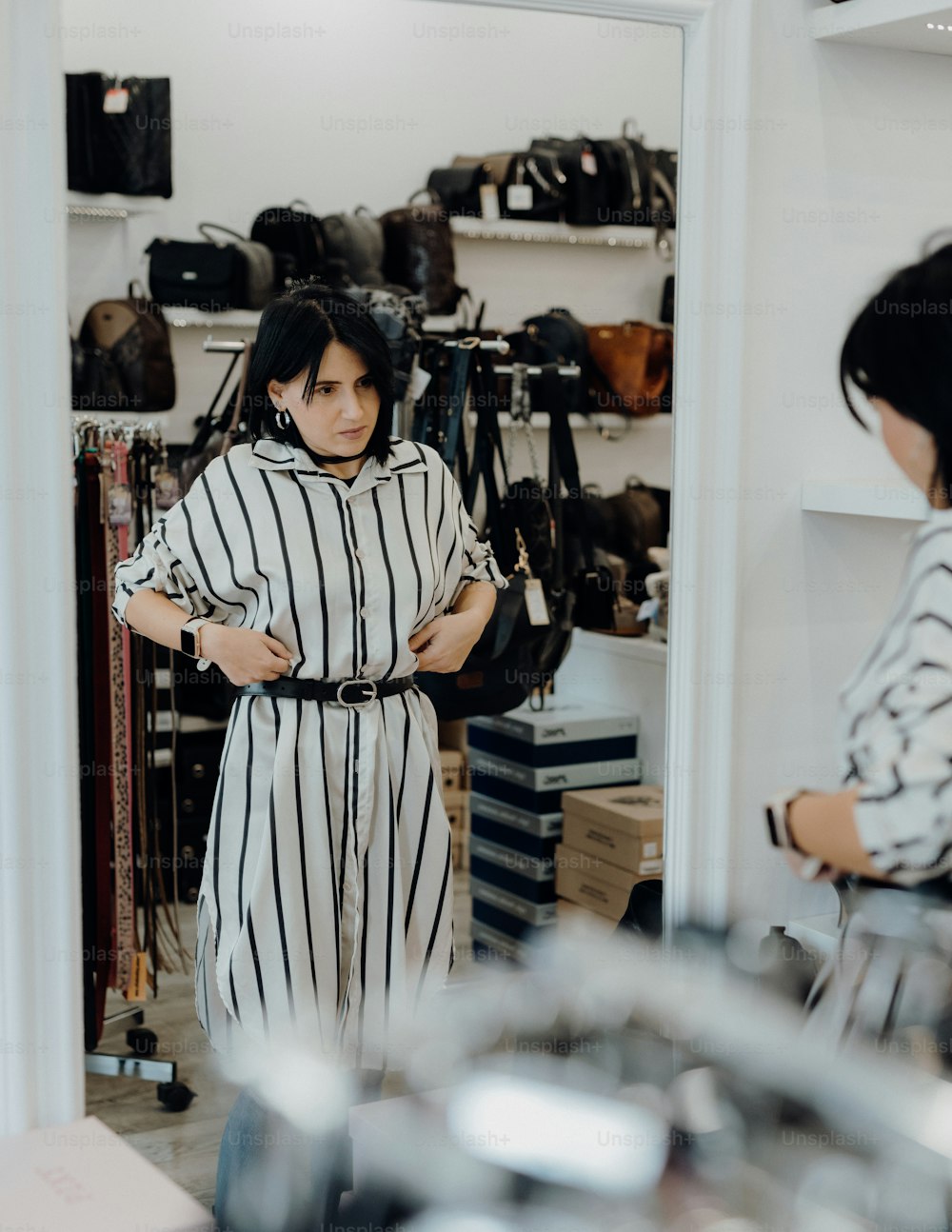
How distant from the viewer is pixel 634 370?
209 cm

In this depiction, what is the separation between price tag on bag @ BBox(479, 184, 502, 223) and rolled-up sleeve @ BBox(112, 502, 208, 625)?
84cm

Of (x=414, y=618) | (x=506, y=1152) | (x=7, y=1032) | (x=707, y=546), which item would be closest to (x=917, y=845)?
(x=506, y=1152)

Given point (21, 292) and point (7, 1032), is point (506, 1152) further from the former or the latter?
point (21, 292)

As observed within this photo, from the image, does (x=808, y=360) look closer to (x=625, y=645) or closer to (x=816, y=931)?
(x=625, y=645)

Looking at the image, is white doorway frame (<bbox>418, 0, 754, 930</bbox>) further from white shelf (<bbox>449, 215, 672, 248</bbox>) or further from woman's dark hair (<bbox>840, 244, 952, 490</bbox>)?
woman's dark hair (<bbox>840, 244, 952, 490</bbox>)

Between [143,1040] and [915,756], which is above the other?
[915,756]

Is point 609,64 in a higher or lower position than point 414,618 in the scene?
higher

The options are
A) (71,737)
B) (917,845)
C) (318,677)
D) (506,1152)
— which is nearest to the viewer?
(917,845)

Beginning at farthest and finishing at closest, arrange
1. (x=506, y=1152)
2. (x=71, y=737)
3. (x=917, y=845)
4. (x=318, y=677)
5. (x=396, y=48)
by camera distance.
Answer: (x=396, y=48) < (x=71, y=737) < (x=318, y=677) < (x=506, y=1152) < (x=917, y=845)

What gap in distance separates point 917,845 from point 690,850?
47.7 inches

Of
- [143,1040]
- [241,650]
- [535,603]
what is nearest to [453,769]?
[535,603]

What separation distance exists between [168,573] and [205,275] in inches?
22.1

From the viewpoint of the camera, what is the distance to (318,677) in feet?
5.24

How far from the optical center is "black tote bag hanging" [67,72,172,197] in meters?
1.85
